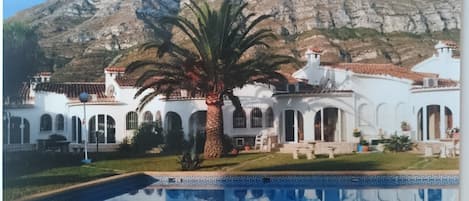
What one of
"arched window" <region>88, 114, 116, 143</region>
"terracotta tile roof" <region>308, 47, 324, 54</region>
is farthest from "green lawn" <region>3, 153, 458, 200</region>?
"terracotta tile roof" <region>308, 47, 324, 54</region>

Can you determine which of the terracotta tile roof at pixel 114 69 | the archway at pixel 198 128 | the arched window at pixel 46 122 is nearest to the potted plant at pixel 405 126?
the archway at pixel 198 128

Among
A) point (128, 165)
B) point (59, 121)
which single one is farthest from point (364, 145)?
point (59, 121)

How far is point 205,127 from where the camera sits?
4.77 meters

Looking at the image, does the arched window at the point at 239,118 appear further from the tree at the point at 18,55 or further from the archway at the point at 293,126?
the tree at the point at 18,55

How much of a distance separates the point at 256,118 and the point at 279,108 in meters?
0.16

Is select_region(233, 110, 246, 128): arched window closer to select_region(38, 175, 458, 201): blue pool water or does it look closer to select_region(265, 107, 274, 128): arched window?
select_region(265, 107, 274, 128): arched window

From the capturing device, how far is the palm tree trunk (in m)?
4.73

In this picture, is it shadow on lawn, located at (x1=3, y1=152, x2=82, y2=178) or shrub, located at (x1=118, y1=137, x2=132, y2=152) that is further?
shrub, located at (x1=118, y1=137, x2=132, y2=152)

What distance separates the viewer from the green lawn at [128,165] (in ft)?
15.3

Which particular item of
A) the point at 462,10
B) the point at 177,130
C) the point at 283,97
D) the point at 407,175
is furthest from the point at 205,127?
the point at 462,10

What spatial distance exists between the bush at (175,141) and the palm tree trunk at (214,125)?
Result: 0.16 metres

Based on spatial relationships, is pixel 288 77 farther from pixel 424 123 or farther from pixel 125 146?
pixel 125 146

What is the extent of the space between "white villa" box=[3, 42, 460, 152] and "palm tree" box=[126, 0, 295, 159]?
6cm

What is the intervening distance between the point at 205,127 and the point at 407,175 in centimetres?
134
